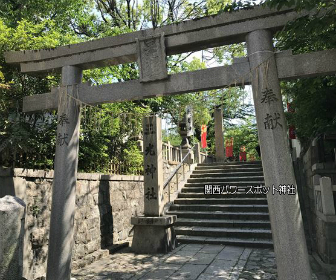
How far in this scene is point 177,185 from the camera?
11.7 m

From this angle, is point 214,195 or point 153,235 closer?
point 153,235

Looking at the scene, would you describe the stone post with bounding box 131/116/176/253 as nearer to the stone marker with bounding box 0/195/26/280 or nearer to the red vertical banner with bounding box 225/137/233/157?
the stone marker with bounding box 0/195/26/280

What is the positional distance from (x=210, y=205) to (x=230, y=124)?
20.1m

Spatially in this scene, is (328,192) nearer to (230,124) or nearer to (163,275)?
(163,275)

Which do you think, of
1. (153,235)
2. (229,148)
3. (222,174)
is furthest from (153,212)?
(229,148)

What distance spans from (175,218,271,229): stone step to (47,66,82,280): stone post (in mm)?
4950

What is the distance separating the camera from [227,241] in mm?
8047

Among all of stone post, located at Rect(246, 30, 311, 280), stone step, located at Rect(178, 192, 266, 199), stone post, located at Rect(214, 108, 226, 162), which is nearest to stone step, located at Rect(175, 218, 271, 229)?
stone step, located at Rect(178, 192, 266, 199)

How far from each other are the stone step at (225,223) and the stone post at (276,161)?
4786mm

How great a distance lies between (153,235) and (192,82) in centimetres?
453

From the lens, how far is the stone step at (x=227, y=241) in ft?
25.3

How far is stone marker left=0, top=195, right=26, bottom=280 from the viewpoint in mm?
3195

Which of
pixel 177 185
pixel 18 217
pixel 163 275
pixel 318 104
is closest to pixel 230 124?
pixel 177 185

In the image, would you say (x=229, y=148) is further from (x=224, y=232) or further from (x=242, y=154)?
(x=224, y=232)
